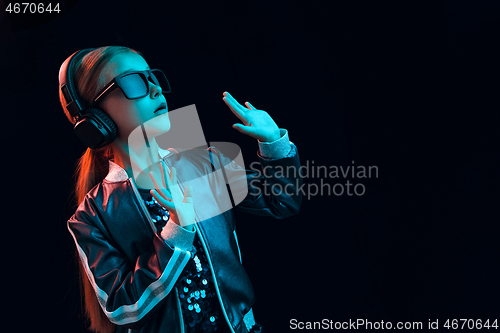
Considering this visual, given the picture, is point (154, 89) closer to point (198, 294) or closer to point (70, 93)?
point (70, 93)

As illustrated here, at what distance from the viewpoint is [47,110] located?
1844 millimetres

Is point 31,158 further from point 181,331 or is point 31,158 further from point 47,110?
point 181,331

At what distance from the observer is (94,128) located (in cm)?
109

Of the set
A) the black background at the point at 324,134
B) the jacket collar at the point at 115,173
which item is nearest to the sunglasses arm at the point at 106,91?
the jacket collar at the point at 115,173

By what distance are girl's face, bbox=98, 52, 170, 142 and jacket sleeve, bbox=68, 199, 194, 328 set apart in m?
0.32

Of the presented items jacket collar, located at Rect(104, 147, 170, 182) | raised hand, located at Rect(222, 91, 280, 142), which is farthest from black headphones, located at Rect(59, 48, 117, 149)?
raised hand, located at Rect(222, 91, 280, 142)

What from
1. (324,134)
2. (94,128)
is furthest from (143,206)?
(324,134)

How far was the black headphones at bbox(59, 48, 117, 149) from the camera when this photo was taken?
1.10 m

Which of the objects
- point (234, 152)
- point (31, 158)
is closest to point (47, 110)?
point (31, 158)

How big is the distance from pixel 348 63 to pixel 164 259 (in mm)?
1485

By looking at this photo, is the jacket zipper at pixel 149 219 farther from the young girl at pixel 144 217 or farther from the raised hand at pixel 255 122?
the raised hand at pixel 255 122

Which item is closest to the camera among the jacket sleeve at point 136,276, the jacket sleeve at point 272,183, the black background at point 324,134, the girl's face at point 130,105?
the jacket sleeve at point 136,276

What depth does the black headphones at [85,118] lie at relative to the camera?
3.60 feet

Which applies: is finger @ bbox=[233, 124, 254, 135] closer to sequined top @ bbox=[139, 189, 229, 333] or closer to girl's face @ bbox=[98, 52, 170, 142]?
Answer: girl's face @ bbox=[98, 52, 170, 142]
